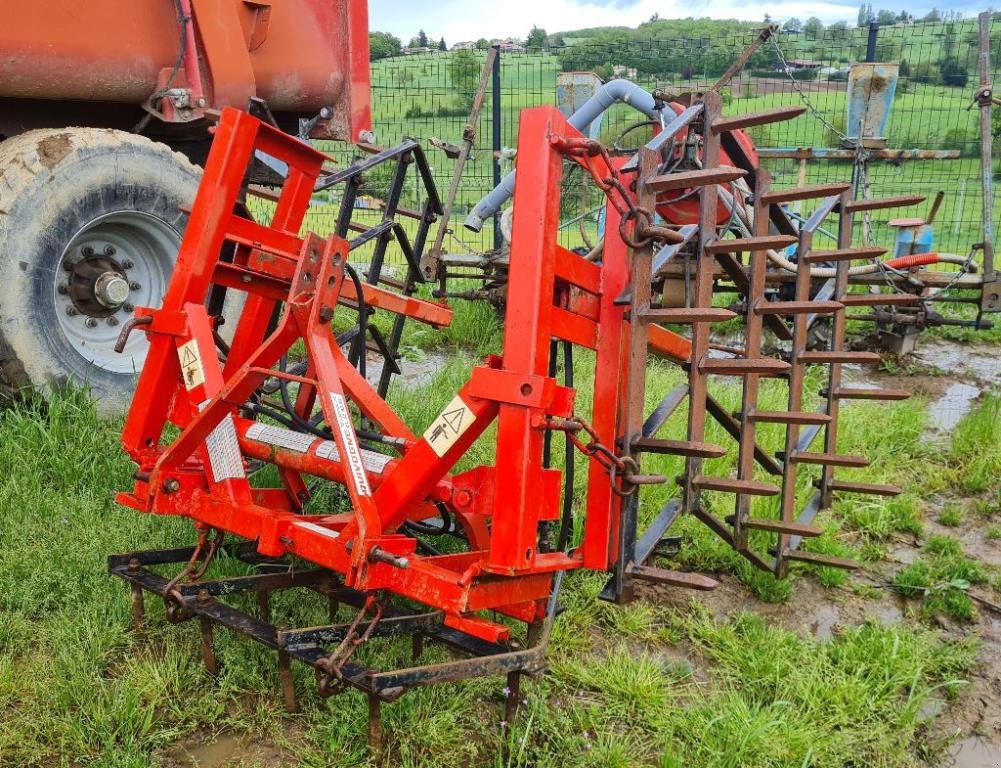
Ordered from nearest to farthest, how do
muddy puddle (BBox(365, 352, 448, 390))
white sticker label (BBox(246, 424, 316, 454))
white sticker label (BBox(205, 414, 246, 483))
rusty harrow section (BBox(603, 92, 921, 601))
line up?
rusty harrow section (BBox(603, 92, 921, 601)), white sticker label (BBox(205, 414, 246, 483)), white sticker label (BBox(246, 424, 316, 454)), muddy puddle (BBox(365, 352, 448, 390))

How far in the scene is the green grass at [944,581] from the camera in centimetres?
372

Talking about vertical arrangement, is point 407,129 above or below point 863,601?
above

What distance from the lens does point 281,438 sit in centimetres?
328

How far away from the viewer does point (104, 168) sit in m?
4.47

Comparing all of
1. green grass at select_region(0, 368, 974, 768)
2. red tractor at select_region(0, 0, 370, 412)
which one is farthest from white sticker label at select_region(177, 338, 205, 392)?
red tractor at select_region(0, 0, 370, 412)

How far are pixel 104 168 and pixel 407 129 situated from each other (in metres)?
9.52

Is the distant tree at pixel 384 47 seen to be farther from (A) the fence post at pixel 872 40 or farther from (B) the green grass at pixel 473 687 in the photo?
(B) the green grass at pixel 473 687

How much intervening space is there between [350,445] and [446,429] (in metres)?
0.32

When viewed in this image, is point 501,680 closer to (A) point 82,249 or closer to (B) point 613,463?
(B) point 613,463

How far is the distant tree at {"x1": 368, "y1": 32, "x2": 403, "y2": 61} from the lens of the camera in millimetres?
14809

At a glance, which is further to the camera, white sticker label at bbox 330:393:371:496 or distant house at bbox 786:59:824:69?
distant house at bbox 786:59:824:69

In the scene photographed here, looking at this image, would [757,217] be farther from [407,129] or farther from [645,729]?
[407,129]

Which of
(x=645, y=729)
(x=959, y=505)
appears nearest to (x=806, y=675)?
(x=645, y=729)

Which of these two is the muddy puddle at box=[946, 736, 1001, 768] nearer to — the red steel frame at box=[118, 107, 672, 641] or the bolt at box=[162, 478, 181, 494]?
the red steel frame at box=[118, 107, 672, 641]
